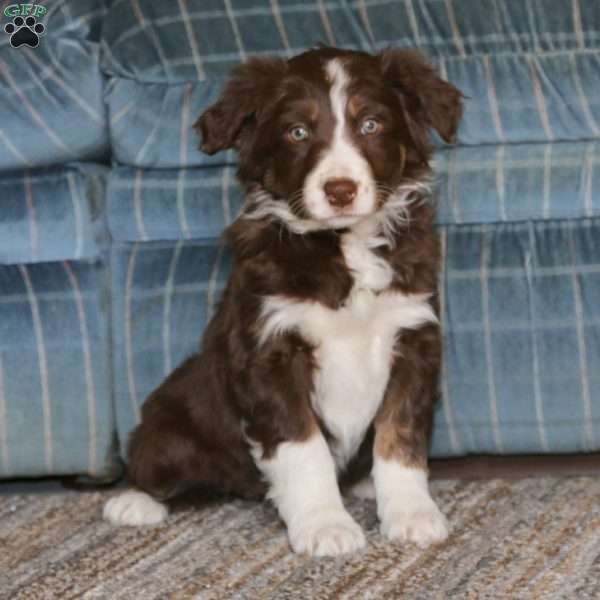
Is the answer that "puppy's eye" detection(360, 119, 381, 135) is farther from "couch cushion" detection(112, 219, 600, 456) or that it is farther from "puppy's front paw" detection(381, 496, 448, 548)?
"puppy's front paw" detection(381, 496, 448, 548)

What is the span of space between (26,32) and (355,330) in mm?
1344

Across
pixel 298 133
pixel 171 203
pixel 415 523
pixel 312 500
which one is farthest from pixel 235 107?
pixel 415 523

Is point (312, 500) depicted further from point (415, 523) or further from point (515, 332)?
point (515, 332)

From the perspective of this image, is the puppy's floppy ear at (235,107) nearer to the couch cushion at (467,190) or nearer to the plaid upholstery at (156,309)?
the couch cushion at (467,190)

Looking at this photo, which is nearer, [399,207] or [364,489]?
[399,207]

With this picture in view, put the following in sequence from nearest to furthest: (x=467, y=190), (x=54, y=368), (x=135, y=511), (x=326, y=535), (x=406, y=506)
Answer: (x=326, y=535) < (x=406, y=506) < (x=135, y=511) < (x=467, y=190) < (x=54, y=368)

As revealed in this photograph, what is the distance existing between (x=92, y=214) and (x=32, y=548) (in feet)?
3.20

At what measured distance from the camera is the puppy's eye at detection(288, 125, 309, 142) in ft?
9.48

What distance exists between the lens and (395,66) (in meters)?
3.04

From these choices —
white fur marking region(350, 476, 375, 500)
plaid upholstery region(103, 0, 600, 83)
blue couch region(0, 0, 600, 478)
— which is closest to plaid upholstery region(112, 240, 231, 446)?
blue couch region(0, 0, 600, 478)

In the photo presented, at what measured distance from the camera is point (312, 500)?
111 inches

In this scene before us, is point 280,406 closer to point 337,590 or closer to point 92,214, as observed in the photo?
point 337,590

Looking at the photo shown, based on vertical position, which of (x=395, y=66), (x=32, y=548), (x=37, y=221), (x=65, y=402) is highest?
(x=395, y=66)

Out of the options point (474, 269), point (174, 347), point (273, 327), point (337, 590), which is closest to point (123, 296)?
point (174, 347)
